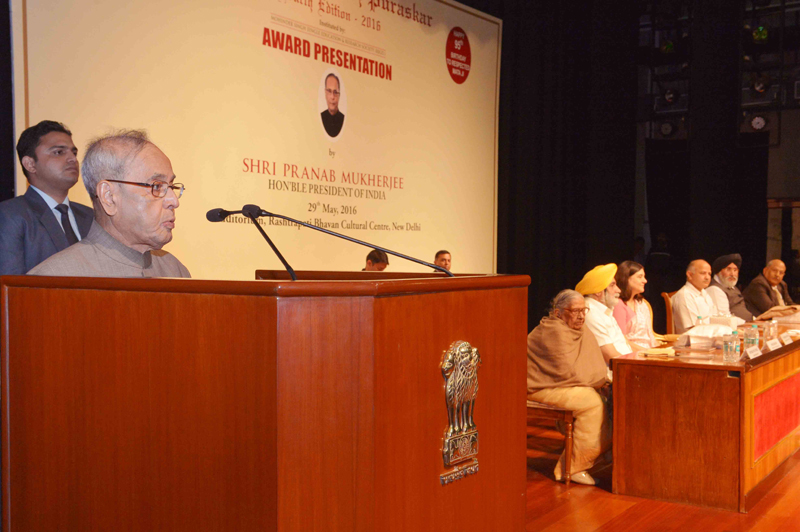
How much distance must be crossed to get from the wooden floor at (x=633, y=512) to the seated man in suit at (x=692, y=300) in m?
1.84

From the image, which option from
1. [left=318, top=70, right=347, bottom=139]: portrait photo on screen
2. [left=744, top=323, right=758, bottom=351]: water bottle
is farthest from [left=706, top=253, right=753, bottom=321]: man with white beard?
Answer: [left=318, top=70, right=347, bottom=139]: portrait photo on screen

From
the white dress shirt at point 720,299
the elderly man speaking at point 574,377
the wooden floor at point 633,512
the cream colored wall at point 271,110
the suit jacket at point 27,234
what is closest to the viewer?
the suit jacket at point 27,234

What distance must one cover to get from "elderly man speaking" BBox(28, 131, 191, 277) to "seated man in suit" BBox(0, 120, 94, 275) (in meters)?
1.26

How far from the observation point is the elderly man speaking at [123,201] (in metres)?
1.35

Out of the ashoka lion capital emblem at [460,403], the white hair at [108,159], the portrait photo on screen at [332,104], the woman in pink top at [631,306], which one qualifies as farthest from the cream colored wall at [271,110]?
the ashoka lion capital emblem at [460,403]

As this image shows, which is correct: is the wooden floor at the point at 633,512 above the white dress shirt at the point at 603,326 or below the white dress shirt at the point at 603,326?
below

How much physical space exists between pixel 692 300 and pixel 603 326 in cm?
176

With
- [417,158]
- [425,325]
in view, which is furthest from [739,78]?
[425,325]

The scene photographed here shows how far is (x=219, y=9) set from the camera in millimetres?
3854

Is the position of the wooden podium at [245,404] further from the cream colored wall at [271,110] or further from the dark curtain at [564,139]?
the dark curtain at [564,139]

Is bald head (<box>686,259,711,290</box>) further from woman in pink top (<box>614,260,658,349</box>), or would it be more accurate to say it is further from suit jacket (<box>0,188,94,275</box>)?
suit jacket (<box>0,188,94,275</box>)

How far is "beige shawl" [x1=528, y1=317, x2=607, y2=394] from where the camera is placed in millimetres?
3805

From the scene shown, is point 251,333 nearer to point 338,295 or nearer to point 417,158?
point 338,295

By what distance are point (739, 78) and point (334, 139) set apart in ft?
17.2
